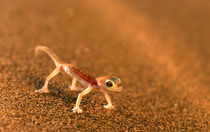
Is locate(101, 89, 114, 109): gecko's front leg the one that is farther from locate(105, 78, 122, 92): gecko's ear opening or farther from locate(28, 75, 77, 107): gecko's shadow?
locate(28, 75, 77, 107): gecko's shadow

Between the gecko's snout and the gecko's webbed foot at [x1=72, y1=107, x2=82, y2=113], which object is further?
the gecko's webbed foot at [x1=72, y1=107, x2=82, y2=113]

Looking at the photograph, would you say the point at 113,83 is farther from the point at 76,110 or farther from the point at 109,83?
the point at 76,110

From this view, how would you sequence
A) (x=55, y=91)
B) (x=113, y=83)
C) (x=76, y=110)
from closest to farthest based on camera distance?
(x=113, y=83) < (x=76, y=110) < (x=55, y=91)

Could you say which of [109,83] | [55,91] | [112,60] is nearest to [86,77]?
[109,83]

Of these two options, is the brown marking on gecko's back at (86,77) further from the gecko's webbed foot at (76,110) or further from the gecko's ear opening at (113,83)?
the gecko's webbed foot at (76,110)

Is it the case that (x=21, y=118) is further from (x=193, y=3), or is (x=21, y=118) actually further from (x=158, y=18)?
(x=193, y=3)

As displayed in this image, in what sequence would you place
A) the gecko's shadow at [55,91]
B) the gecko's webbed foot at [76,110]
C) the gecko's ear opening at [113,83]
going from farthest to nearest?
the gecko's shadow at [55,91] → the gecko's webbed foot at [76,110] → the gecko's ear opening at [113,83]

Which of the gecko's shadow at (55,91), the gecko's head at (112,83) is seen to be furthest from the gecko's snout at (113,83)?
the gecko's shadow at (55,91)

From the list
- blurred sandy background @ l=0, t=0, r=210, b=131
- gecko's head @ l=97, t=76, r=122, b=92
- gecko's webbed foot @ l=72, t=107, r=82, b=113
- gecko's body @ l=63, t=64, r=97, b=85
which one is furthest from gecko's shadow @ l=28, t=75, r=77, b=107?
gecko's head @ l=97, t=76, r=122, b=92
